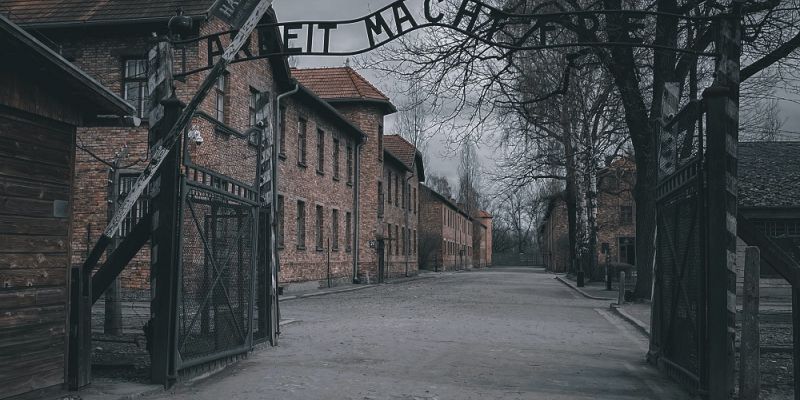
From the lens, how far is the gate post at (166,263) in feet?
25.6

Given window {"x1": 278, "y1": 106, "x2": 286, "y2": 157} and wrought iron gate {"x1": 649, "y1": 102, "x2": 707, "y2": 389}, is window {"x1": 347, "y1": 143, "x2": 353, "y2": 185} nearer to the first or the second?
window {"x1": 278, "y1": 106, "x2": 286, "y2": 157}

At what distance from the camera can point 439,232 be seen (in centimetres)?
7362

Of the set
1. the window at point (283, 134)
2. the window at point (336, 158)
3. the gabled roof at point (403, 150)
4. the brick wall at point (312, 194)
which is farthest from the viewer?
the gabled roof at point (403, 150)

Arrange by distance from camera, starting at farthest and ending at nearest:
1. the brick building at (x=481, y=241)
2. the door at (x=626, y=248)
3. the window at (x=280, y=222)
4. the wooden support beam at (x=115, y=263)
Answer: the brick building at (x=481, y=241), the door at (x=626, y=248), the window at (x=280, y=222), the wooden support beam at (x=115, y=263)

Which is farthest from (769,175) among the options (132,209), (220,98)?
(132,209)

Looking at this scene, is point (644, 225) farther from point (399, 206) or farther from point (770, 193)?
point (399, 206)

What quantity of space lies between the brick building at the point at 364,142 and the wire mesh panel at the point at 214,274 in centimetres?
2955

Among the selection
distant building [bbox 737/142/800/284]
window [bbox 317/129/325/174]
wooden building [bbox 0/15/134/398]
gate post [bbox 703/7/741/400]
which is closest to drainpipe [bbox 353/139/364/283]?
window [bbox 317/129/325/174]

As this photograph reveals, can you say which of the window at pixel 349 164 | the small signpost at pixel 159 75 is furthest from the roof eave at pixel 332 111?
the small signpost at pixel 159 75

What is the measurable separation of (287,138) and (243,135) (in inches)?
723

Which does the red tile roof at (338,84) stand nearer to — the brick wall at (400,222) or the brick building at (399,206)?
the brick building at (399,206)

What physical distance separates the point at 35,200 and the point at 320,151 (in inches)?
1062

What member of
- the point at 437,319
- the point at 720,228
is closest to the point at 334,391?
the point at 720,228

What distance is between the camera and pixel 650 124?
795 inches
